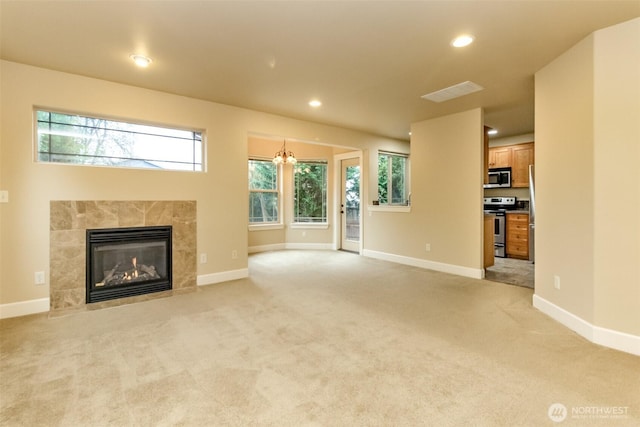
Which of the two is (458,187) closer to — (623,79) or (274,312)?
(623,79)

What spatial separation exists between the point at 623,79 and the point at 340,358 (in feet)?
10.0

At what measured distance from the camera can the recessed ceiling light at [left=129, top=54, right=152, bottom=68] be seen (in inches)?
117

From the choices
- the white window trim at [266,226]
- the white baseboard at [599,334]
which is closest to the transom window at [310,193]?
the white window trim at [266,226]

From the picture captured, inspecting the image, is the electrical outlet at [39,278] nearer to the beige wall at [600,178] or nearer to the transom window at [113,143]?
the transom window at [113,143]

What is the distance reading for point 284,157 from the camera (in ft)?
21.6

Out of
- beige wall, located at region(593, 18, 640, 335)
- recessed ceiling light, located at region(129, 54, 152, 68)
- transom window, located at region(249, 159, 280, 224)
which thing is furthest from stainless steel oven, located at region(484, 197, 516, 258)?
recessed ceiling light, located at region(129, 54, 152, 68)

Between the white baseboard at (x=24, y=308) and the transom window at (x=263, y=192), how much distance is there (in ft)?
13.6

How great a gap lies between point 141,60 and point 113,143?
125cm

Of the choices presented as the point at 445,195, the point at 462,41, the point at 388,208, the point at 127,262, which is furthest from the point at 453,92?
the point at 127,262

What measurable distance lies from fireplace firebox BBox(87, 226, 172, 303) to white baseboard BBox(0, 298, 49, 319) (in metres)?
0.38

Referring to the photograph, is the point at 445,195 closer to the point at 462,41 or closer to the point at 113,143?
the point at 462,41

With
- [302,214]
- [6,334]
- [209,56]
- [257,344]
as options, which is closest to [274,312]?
[257,344]

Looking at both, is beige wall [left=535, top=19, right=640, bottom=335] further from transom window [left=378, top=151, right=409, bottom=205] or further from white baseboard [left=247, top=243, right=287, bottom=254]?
white baseboard [left=247, top=243, right=287, bottom=254]

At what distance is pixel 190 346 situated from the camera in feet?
8.11
